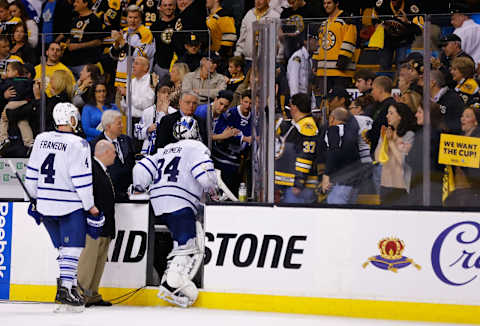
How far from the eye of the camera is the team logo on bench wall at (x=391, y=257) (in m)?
6.20

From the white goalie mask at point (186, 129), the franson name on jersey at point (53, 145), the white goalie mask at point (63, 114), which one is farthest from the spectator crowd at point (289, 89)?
the franson name on jersey at point (53, 145)

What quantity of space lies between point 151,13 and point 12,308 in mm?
4316

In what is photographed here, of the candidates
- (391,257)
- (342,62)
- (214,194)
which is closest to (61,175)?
(214,194)

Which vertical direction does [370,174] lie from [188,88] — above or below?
below

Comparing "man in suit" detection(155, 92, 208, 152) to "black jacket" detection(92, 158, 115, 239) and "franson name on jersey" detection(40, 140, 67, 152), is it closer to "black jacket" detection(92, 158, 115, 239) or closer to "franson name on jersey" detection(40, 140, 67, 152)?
"black jacket" detection(92, 158, 115, 239)

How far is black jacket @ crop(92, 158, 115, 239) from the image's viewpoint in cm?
662

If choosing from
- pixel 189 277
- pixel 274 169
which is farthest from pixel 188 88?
pixel 189 277

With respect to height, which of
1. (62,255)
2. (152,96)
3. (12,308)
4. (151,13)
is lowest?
(12,308)

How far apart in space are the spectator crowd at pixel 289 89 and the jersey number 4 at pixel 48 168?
838 mm

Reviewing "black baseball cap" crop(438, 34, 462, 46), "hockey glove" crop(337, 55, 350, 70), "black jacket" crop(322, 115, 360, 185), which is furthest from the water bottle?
"black baseball cap" crop(438, 34, 462, 46)

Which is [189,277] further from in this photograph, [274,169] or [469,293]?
[469,293]

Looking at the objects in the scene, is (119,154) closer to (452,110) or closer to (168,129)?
(168,129)

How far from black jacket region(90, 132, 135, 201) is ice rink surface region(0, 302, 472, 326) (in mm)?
1124

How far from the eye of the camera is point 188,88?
7.43m
